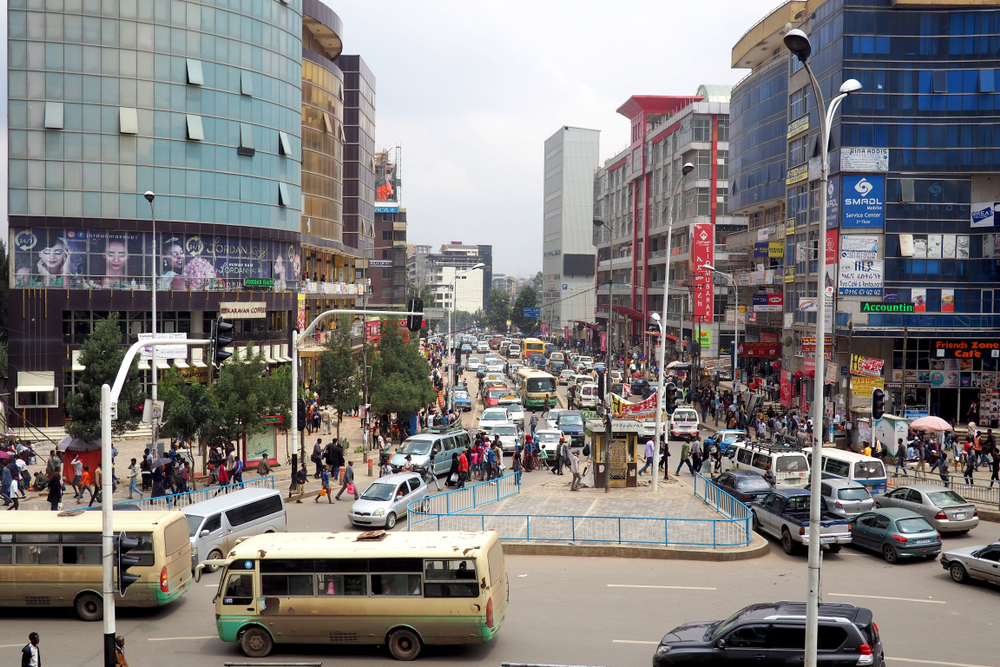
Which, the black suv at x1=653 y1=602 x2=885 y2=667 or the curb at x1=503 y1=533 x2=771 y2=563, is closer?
the black suv at x1=653 y1=602 x2=885 y2=667

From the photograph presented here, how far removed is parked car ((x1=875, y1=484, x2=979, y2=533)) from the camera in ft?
72.1

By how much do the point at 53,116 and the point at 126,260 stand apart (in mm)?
8574

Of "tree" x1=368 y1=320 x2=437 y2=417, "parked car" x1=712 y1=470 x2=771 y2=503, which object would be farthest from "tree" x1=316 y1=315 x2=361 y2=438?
"parked car" x1=712 y1=470 x2=771 y2=503

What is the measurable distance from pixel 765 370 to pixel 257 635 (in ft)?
175

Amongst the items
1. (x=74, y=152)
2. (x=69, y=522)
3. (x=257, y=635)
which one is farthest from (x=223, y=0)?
(x=257, y=635)

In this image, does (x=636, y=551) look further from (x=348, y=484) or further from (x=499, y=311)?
(x=499, y=311)

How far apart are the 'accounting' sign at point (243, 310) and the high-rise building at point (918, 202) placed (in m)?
32.7

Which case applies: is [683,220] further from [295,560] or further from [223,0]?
[295,560]

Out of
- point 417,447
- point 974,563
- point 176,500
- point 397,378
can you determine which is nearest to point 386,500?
point 176,500

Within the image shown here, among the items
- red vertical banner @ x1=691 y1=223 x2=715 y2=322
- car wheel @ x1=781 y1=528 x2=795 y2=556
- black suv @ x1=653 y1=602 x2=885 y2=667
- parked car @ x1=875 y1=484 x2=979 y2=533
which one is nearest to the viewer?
black suv @ x1=653 y1=602 x2=885 y2=667

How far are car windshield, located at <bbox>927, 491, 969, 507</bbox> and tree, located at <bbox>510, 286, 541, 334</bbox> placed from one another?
135062 millimetres

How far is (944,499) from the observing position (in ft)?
73.2

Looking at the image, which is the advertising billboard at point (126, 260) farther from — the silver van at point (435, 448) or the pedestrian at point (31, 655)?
the pedestrian at point (31, 655)

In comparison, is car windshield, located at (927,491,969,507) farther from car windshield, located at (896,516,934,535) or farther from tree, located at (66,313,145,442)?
tree, located at (66,313,145,442)
